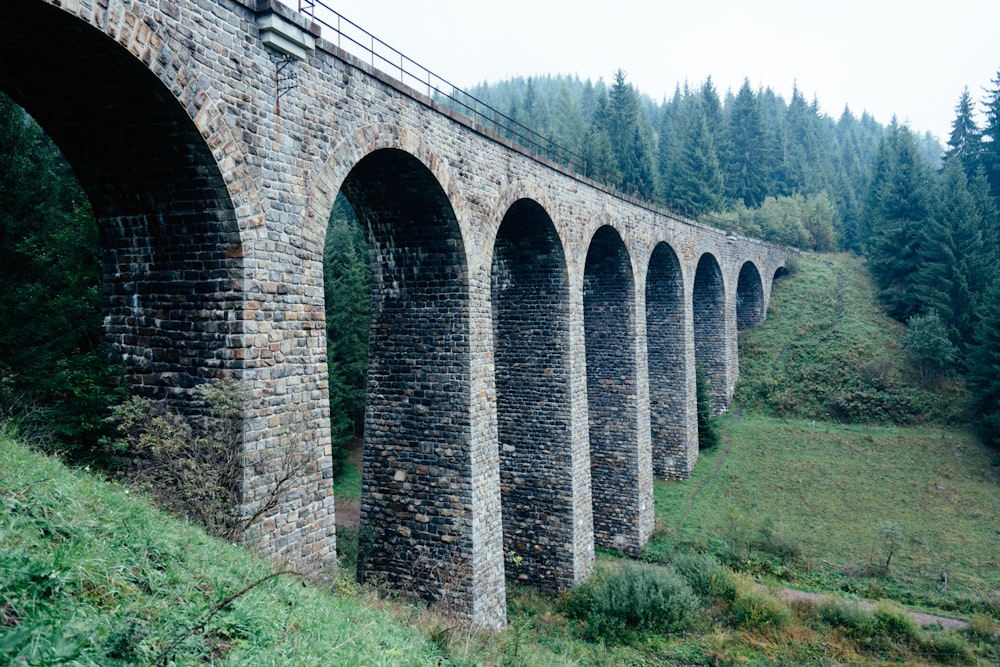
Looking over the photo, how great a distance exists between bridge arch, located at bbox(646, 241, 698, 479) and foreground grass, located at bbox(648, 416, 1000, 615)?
104 cm

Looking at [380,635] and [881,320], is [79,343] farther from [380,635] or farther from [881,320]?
[881,320]

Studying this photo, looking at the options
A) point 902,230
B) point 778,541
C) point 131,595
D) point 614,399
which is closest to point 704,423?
point 778,541

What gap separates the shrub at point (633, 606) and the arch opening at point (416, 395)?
Result: 13.0 ft

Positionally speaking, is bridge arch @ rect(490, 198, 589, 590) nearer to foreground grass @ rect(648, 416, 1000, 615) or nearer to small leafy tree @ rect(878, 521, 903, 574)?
foreground grass @ rect(648, 416, 1000, 615)

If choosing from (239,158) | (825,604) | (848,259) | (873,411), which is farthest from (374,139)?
(848,259)

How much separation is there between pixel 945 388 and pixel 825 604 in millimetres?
20199

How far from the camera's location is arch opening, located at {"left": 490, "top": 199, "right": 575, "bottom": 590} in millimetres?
15078

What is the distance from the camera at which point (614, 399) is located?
19016 millimetres

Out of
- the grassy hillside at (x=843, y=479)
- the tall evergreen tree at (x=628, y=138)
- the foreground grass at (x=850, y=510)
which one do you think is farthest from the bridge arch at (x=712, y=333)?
the tall evergreen tree at (x=628, y=138)

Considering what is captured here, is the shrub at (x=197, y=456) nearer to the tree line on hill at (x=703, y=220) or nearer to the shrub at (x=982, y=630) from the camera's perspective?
the tree line on hill at (x=703, y=220)

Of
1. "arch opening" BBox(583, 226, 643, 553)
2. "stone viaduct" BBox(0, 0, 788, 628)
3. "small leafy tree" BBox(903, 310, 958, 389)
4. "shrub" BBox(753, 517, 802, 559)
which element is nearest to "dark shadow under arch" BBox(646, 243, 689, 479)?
"stone viaduct" BBox(0, 0, 788, 628)

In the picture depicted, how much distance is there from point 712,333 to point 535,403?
60.5 feet

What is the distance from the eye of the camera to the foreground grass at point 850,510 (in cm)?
1636

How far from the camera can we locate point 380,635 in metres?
5.98
